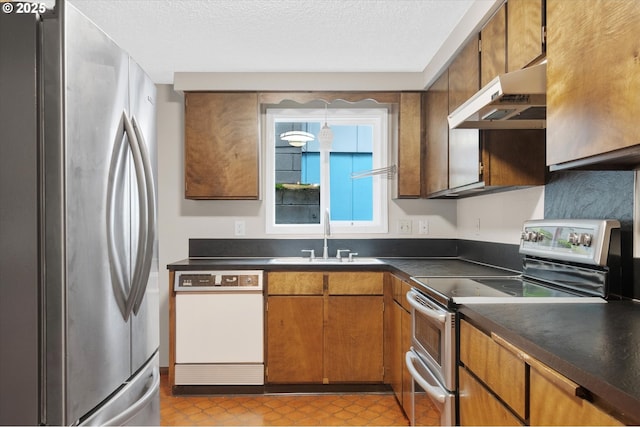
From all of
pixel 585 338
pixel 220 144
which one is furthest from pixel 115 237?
pixel 220 144

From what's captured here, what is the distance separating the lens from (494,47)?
1.96 meters

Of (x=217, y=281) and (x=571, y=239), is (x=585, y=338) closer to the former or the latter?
(x=571, y=239)

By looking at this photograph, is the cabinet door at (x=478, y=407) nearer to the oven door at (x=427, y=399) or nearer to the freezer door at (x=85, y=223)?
the oven door at (x=427, y=399)

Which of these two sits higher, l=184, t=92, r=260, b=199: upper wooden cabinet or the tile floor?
l=184, t=92, r=260, b=199: upper wooden cabinet

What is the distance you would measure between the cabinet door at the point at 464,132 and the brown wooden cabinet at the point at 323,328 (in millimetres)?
979

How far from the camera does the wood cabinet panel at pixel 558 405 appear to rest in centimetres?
82

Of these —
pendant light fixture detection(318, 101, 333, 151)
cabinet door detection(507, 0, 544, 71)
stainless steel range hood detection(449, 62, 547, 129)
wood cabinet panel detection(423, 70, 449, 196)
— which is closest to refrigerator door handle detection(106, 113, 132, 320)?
stainless steel range hood detection(449, 62, 547, 129)

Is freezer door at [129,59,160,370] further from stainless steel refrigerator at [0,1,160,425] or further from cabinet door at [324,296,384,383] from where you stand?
cabinet door at [324,296,384,383]

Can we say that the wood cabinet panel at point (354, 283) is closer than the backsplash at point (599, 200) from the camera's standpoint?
No

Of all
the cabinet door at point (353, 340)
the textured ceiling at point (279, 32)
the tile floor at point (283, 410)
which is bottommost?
the tile floor at point (283, 410)

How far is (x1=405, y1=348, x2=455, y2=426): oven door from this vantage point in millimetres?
1625

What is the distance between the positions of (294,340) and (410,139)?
1.70 m

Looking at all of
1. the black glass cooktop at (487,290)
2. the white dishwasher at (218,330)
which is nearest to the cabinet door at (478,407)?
the black glass cooktop at (487,290)

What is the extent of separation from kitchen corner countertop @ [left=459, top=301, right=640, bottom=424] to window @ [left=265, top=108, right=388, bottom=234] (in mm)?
2052
